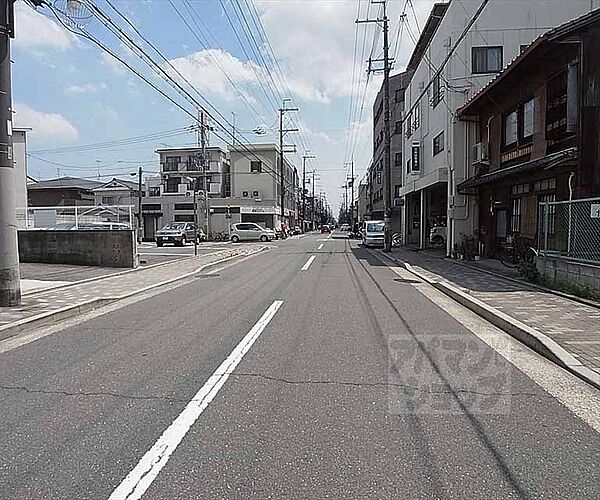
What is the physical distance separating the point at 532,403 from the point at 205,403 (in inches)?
122

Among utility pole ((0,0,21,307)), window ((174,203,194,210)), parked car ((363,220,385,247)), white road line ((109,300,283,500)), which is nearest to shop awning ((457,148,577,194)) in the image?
white road line ((109,300,283,500))

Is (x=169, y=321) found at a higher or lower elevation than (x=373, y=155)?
lower

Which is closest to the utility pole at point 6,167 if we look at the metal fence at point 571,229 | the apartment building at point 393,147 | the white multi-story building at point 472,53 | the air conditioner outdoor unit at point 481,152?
the metal fence at point 571,229

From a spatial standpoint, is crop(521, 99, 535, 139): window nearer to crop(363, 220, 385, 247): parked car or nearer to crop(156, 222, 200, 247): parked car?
crop(363, 220, 385, 247): parked car

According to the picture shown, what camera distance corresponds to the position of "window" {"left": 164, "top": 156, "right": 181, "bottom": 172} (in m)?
74.6

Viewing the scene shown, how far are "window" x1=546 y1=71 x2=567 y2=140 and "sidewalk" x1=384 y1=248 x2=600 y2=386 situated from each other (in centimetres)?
465

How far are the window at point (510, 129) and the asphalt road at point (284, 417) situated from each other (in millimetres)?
13424

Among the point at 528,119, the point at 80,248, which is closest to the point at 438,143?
the point at 528,119

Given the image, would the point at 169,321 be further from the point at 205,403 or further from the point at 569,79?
the point at 569,79

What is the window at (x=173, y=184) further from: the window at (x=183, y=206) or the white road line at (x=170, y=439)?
the white road line at (x=170, y=439)

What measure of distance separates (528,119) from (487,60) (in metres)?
7.09

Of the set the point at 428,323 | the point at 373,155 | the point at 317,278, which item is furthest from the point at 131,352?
the point at 373,155

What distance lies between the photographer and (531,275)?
47.2ft

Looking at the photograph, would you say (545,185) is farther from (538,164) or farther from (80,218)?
(80,218)
